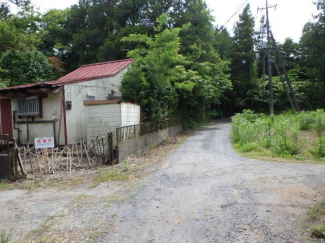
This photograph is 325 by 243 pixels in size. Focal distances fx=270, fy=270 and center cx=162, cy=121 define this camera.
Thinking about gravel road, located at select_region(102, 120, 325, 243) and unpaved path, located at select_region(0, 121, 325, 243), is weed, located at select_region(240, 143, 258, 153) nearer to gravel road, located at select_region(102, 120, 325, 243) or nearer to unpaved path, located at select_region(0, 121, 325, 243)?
gravel road, located at select_region(102, 120, 325, 243)

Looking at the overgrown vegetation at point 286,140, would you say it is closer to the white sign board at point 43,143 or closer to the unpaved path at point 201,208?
the unpaved path at point 201,208

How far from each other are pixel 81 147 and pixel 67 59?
22.9 metres

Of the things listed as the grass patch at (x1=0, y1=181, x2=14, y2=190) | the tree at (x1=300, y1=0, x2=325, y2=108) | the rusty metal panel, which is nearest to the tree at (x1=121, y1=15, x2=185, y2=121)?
the rusty metal panel

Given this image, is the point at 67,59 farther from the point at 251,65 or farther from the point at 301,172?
the point at 301,172

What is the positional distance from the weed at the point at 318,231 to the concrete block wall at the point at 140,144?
5.86 m

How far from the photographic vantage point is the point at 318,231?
11.4 feet

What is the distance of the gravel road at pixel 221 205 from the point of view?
360 cm

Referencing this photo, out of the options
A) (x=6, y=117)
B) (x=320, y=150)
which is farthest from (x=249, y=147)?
(x=6, y=117)

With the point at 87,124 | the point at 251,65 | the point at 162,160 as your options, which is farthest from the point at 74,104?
the point at 251,65

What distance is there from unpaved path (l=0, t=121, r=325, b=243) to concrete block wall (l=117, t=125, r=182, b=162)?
1740 millimetres

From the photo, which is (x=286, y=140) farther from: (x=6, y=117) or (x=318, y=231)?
(x=6, y=117)

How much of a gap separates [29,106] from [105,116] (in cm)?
343

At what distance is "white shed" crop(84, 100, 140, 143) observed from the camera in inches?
379

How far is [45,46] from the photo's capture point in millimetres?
28141
